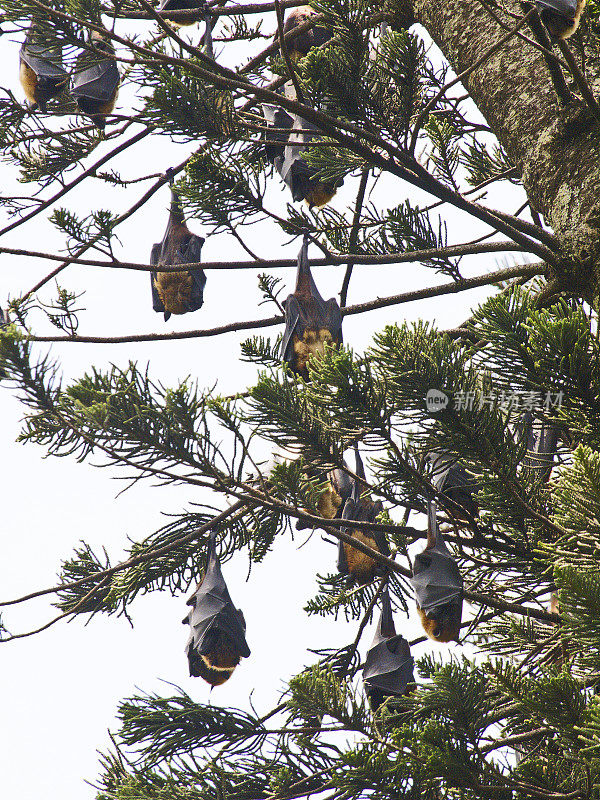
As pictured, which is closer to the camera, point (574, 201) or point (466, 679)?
point (466, 679)

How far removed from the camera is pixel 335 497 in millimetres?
4148

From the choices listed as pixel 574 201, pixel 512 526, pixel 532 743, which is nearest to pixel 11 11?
pixel 574 201

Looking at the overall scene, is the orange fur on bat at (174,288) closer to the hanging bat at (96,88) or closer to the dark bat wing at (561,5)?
the hanging bat at (96,88)

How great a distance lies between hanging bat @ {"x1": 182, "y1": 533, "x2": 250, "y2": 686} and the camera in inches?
150

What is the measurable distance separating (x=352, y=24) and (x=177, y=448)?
153 centimetres

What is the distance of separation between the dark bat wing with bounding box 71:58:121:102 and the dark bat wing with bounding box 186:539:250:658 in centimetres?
233

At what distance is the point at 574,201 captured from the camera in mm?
2857

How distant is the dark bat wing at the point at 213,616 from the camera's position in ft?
12.5

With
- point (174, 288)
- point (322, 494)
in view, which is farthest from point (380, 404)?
point (174, 288)

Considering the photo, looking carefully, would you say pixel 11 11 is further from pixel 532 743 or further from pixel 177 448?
pixel 532 743

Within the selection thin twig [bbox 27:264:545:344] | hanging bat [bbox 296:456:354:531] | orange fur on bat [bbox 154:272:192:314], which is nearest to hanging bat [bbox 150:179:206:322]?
orange fur on bat [bbox 154:272:192:314]

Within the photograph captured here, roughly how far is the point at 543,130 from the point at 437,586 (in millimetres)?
1846

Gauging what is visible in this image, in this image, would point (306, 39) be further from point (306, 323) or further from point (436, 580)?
point (436, 580)

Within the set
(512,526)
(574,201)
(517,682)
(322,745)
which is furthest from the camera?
(322,745)
